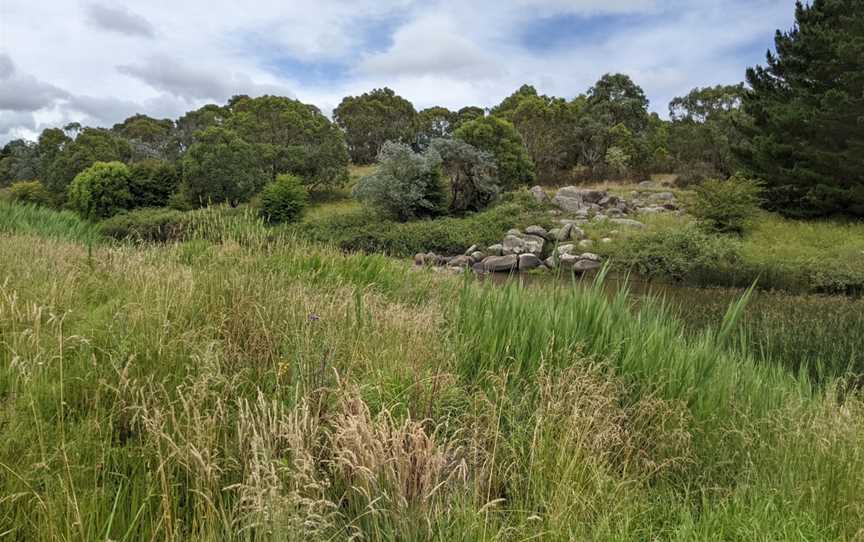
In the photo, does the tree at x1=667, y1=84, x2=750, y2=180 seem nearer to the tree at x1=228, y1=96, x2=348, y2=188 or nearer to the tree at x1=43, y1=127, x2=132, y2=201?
the tree at x1=228, y1=96, x2=348, y2=188

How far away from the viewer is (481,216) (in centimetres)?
1900

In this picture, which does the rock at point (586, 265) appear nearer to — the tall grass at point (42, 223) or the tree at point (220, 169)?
the tall grass at point (42, 223)

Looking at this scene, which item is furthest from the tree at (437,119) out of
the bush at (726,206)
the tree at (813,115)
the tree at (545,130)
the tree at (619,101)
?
the bush at (726,206)

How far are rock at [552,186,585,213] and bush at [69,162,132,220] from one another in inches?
704

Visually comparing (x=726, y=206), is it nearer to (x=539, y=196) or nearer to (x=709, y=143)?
(x=539, y=196)

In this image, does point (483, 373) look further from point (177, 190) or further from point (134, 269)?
point (177, 190)

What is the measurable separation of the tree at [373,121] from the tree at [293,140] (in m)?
8.04

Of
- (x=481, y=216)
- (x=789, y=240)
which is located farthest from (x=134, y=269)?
(x=789, y=240)

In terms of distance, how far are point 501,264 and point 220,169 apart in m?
13.2

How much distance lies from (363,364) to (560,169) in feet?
106

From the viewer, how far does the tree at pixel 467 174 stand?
20.2 m

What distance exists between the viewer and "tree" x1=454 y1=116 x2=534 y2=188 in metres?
23.0

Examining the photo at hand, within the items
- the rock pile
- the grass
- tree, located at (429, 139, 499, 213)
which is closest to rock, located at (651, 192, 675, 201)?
the rock pile

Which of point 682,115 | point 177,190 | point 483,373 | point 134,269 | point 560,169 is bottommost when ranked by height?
point 483,373
